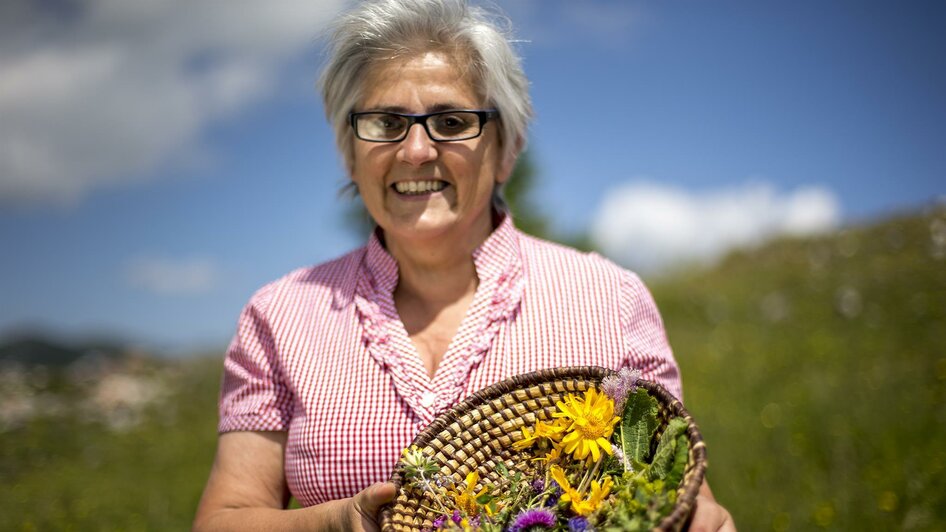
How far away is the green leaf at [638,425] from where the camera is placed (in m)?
1.62

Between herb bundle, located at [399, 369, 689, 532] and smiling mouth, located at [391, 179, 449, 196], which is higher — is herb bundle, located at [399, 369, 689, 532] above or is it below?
below

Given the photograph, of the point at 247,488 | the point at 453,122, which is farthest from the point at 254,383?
the point at 453,122

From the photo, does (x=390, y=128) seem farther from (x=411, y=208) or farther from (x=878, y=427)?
(x=878, y=427)

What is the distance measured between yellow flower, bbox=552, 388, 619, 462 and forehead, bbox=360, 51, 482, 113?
37.5 inches

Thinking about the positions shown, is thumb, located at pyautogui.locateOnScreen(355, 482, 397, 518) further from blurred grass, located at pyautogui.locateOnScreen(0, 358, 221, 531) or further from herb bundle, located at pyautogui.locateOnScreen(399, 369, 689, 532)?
blurred grass, located at pyautogui.locateOnScreen(0, 358, 221, 531)

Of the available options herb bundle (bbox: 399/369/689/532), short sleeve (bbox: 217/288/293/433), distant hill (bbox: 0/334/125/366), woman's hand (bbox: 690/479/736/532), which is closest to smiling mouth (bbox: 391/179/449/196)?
short sleeve (bbox: 217/288/293/433)

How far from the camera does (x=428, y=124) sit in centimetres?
211

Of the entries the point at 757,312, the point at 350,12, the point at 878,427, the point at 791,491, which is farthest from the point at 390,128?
the point at 757,312

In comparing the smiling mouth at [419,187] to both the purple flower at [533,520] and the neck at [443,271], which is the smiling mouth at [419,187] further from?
the purple flower at [533,520]

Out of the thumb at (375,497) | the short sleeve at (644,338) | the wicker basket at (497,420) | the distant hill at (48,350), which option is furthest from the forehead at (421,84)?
the distant hill at (48,350)

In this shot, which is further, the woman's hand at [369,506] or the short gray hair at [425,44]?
the short gray hair at [425,44]

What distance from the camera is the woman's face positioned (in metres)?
2.11

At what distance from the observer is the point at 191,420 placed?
648 cm

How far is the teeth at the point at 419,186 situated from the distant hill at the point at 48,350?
628 cm
